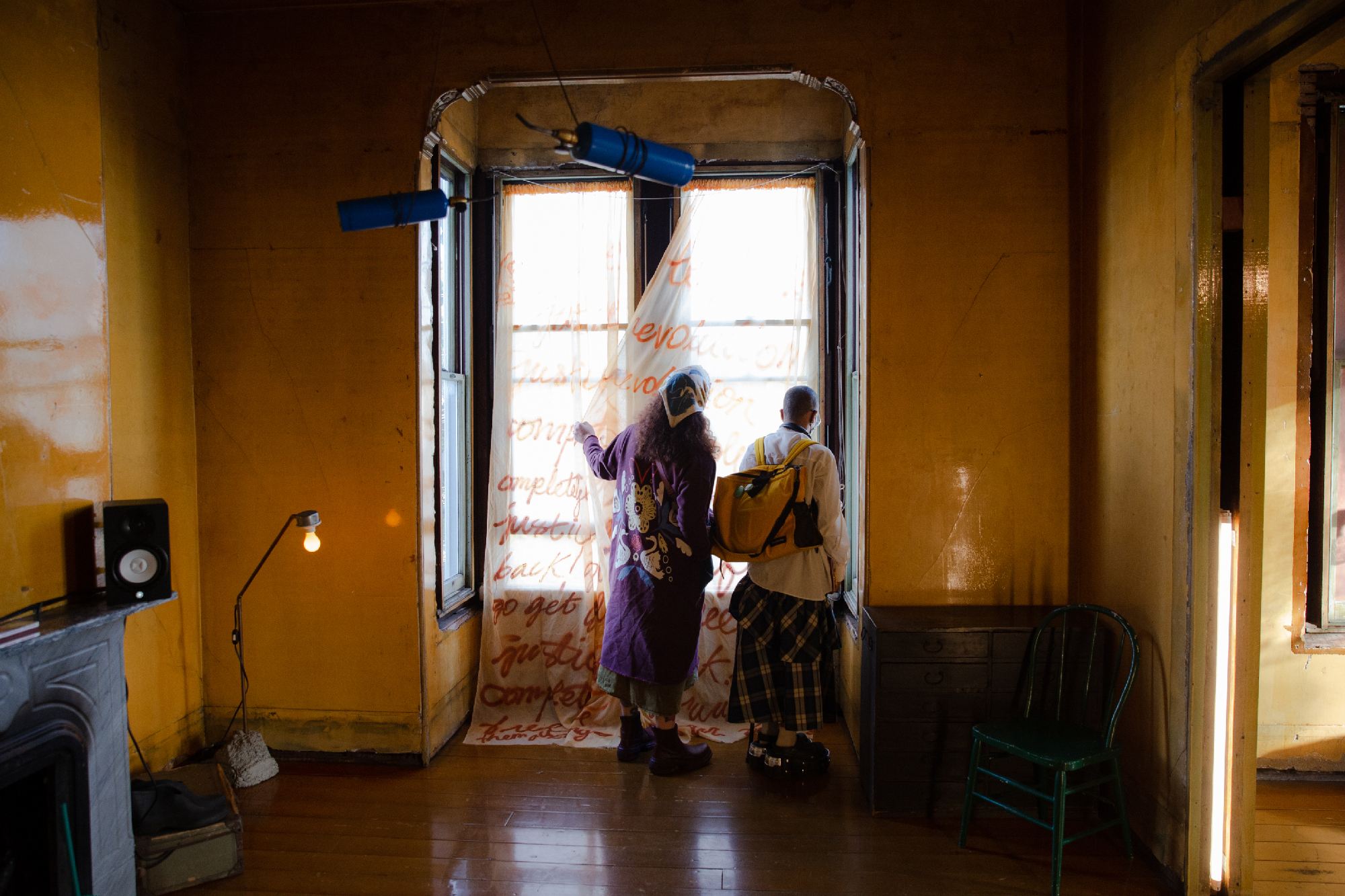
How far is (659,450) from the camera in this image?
291cm

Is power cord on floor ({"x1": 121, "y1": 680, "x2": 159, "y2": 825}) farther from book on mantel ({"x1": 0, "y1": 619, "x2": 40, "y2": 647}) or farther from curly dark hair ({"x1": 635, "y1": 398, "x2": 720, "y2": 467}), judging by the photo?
curly dark hair ({"x1": 635, "y1": 398, "x2": 720, "y2": 467})

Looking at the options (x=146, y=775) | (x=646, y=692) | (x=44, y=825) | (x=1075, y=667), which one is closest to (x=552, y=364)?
(x=646, y=692)

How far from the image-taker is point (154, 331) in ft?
9.57

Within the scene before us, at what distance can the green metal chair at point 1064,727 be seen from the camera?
2164 mm

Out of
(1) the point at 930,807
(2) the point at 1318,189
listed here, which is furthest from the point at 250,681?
(2) the point at 1318,189

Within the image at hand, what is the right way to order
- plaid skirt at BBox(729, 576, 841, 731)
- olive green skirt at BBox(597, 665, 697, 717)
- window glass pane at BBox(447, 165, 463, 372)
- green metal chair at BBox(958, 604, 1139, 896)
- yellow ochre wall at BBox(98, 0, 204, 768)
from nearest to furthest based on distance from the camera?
green metal chair at BBox(958, 604, 1139, 896) < yellow ochre wall at BBox(98, 0, 204, 768) < plaid skirt at BBox(729, 576, 841, 731) < olive green skirt at BBox(597, 665, 697, 717) < window glass pane at BBox(447, 165, 463, 372)

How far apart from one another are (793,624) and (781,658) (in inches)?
6.0

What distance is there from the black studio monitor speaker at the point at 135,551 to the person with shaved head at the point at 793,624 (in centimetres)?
199

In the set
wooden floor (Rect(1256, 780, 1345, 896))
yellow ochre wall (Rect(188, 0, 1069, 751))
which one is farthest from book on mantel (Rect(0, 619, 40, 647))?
wooden floor (Rect(1256, 780, 1345, 896))

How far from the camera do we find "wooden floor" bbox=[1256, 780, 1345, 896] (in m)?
2.24

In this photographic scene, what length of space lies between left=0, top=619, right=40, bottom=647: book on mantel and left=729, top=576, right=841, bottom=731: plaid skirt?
2.18m

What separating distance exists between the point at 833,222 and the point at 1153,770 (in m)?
2.64

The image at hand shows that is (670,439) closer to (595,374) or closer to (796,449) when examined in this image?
(796,449)

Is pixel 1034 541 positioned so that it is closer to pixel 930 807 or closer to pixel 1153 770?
pixel 1153 770
